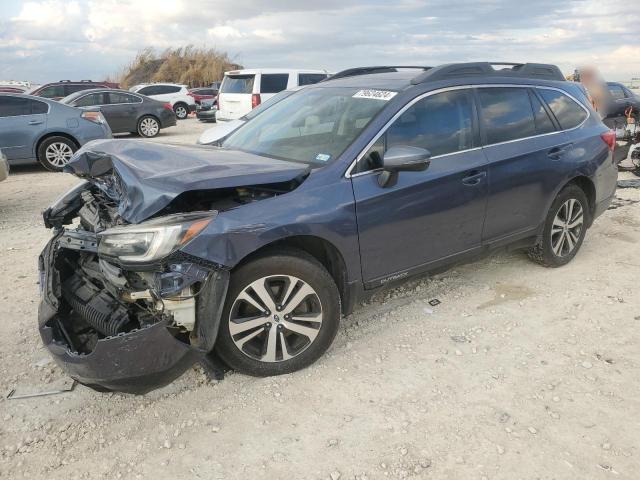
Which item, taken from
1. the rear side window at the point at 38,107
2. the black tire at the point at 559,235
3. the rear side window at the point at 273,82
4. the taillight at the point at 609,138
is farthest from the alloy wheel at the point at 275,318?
the rear side window at the point at 273,82

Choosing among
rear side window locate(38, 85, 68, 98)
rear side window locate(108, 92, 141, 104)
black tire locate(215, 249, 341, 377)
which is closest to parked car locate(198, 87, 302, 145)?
black tire locate(215, 249, 341, 377)

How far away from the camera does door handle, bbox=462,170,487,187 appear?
12.2 ft

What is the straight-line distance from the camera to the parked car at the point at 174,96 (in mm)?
22719

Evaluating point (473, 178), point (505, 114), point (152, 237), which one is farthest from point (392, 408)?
point (505, 114)

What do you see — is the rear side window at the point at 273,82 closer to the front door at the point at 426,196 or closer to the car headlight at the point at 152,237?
the front door at the point at 426,196

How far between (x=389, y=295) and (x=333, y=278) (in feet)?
3.63

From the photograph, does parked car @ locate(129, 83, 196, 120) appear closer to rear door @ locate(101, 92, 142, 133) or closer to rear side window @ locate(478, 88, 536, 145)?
rear door @ locate(101, 92, 142, 133)

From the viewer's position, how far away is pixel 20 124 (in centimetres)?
974

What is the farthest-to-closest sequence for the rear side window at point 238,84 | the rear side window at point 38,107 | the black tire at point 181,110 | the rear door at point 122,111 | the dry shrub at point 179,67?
the dry shrub at point 179,67, the black tire at point 181,110, the rear door at point 122,111, the rear side window at point 238,84, the rear side window at point 38,107

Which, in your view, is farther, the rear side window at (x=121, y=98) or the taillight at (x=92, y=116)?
the rear side window at (x=121, y=98)

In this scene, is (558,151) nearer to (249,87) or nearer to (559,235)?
(559,235)

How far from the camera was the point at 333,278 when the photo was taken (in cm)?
330

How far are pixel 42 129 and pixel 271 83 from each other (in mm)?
5758

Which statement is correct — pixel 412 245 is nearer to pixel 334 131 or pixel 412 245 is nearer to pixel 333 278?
pixel 333 278
